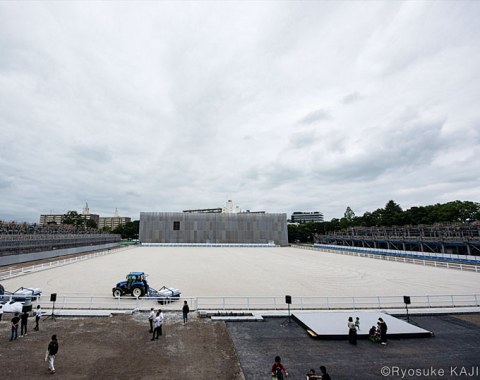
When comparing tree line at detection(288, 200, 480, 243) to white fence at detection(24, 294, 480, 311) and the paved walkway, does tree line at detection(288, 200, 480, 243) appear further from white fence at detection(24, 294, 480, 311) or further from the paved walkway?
the paved walkway

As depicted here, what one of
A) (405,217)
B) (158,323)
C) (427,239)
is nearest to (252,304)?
(158,323)

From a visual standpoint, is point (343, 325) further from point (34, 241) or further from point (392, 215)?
point (392, 215)

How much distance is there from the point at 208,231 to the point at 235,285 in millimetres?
86721

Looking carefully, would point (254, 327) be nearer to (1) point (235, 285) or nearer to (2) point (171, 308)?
(2) point (171, 308)

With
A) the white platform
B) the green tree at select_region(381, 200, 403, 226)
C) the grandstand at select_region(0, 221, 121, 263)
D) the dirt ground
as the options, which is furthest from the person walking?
the green tree at select_region(381, 200, 403, 226)

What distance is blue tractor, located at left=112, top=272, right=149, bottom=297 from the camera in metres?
20.5

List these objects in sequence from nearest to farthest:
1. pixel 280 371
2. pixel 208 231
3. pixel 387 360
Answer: pixel 280 371, pixel 387 360, pixel 208 231

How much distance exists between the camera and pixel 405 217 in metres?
107

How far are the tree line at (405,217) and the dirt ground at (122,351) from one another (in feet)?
245

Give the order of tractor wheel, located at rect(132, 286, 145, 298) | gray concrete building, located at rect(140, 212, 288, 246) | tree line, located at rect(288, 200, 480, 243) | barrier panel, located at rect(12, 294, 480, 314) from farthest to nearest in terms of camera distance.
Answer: gray concrete building, located at rect(140, 212, 288, 246), tree line, located at rect(288, 200, 480, 243), tractor wheel, located at rect(132, 286, 145, 298), barrier panel, located at rect(12, 294, 480, 314)

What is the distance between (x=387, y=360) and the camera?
1072cm

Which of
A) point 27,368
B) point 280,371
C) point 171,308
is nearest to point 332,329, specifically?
point 280,371

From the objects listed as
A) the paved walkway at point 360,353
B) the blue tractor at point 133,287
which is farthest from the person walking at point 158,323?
the blue tractor at point 133,287

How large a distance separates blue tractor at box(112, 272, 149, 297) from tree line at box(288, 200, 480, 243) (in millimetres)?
74096
